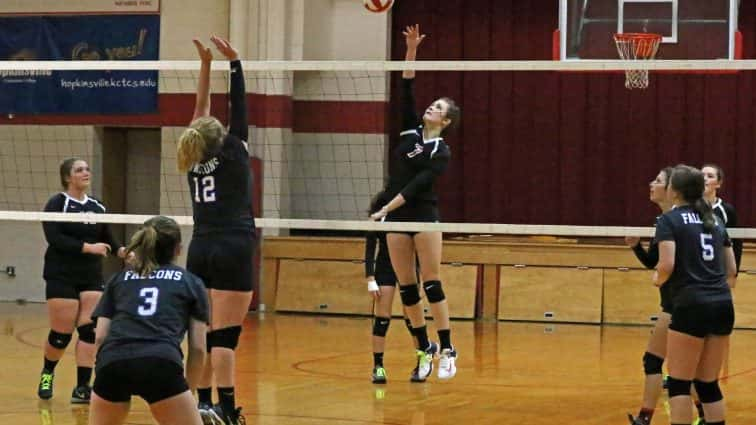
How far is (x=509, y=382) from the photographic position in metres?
10.7

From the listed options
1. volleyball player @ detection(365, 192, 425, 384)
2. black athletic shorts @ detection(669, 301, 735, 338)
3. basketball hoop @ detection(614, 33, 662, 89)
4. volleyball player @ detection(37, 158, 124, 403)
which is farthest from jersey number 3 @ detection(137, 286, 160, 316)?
basketball hoop @ detection(614, 33, 662, 89)

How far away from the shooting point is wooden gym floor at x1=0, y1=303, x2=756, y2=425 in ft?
28.8

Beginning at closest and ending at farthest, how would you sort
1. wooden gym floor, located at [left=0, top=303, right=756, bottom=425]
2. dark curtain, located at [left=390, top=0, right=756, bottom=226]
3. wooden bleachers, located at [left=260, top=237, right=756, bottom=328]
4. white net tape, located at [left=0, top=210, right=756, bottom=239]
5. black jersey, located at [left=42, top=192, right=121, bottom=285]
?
white net tape, located at [left=0, top=210, right=756, bottom=239] → wooden gym floor, located at [left=0, top=303, right=756, bottom=425] → black jersey, located at [left=42, top=192, right=121, bottom=285] → wooden bleachers, located at [left=260, top=237, right=756, bottom=328] → dark curtain, located at [left=390, top=0, right=756, bottom=226]

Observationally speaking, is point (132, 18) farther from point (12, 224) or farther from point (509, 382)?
point (509, 382)

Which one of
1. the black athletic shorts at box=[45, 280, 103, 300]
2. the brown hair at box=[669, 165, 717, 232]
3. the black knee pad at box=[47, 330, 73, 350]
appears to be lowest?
the black knee pad at box=[47, 330, 73, 350]

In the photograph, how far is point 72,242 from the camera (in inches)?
358

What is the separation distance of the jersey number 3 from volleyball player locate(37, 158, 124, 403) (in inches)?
138

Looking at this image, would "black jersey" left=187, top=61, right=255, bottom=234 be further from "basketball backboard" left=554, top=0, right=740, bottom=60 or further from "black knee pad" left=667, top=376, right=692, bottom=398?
"basketball backboard" left=554, top=0, right=740, bottom=60

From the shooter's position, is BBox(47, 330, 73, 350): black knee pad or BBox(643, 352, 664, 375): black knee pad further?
BBox(47, 330, 73, 350): black knee pad

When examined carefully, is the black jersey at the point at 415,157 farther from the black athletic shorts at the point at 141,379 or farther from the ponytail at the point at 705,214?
the black athletic shorts at the point at 141,379

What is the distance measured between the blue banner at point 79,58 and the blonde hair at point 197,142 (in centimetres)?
1056

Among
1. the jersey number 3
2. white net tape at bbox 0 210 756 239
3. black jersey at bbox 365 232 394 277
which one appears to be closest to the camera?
the jersey number 3

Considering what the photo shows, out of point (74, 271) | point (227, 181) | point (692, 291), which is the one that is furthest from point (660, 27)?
point (227, 181)

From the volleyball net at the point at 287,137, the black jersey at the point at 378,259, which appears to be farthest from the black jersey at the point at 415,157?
the volleyball net at the point at 287,137
